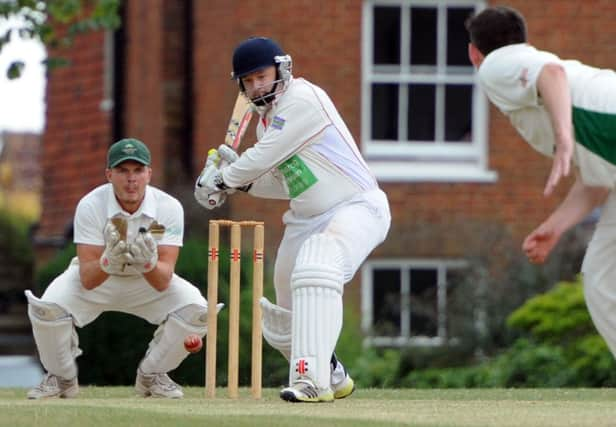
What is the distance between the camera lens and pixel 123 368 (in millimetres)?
13680

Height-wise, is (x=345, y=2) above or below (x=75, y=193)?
above

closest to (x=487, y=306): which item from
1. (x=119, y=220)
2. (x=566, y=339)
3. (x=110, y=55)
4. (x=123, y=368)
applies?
(x=566, y=339)

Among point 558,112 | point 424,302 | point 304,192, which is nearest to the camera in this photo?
point 558,112

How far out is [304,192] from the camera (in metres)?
8.68

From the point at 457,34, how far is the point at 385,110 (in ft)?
3.23

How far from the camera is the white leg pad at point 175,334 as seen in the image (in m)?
9.45

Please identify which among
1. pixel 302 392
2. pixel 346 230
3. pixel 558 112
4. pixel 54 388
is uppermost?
pixel 558 112

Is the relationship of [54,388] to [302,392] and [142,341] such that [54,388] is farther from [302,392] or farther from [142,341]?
[142,341]

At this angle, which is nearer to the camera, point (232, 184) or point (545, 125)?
point (545, 125)

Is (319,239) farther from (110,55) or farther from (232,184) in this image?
(110,55)

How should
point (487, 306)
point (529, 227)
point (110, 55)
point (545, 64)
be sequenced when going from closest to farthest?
point (545, 64) → point (487, 306) → point (529, 227) → point (110, 55)

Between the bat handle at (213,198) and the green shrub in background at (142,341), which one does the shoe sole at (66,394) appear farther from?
the green shrub in background at (142,341)

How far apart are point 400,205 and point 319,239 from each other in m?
8.74

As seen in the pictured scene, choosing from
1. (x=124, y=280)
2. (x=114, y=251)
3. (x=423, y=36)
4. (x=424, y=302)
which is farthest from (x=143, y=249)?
(x=423, y=36)
